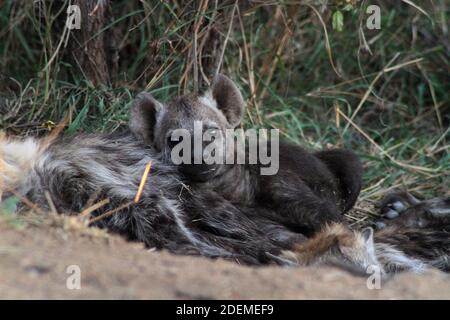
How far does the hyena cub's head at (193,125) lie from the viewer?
15.1 ft

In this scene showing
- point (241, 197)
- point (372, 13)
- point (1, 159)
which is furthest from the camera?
point (372, 13)

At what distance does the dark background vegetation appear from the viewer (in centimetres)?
569

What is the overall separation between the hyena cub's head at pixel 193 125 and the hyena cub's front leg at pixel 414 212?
3.43 feet

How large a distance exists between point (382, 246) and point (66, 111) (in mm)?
2202

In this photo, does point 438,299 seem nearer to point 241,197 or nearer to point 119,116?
point 241,197

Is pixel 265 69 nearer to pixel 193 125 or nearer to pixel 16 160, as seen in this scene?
pixel 193 125

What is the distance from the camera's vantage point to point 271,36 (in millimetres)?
6781

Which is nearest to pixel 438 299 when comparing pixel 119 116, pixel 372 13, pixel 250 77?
pixel 119 116

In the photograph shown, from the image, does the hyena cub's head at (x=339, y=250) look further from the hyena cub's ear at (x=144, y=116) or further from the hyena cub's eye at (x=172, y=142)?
the hyena cub's ear at (x=144, y=116)

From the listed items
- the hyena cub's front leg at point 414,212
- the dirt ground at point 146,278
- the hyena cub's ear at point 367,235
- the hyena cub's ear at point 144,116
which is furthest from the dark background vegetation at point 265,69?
the dirt ground at point 146,278

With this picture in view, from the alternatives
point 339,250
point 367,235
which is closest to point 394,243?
point 367,235

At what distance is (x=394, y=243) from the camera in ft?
15.0

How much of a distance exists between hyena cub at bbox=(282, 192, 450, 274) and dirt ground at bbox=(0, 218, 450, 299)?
499mm

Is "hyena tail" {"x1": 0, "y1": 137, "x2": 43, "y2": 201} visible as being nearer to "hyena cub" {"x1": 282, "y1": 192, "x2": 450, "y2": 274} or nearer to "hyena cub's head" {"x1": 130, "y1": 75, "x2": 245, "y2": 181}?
"hyena cub's head" {"x1": 130, "y1": 75, "x2": 245, "y2": 181}
